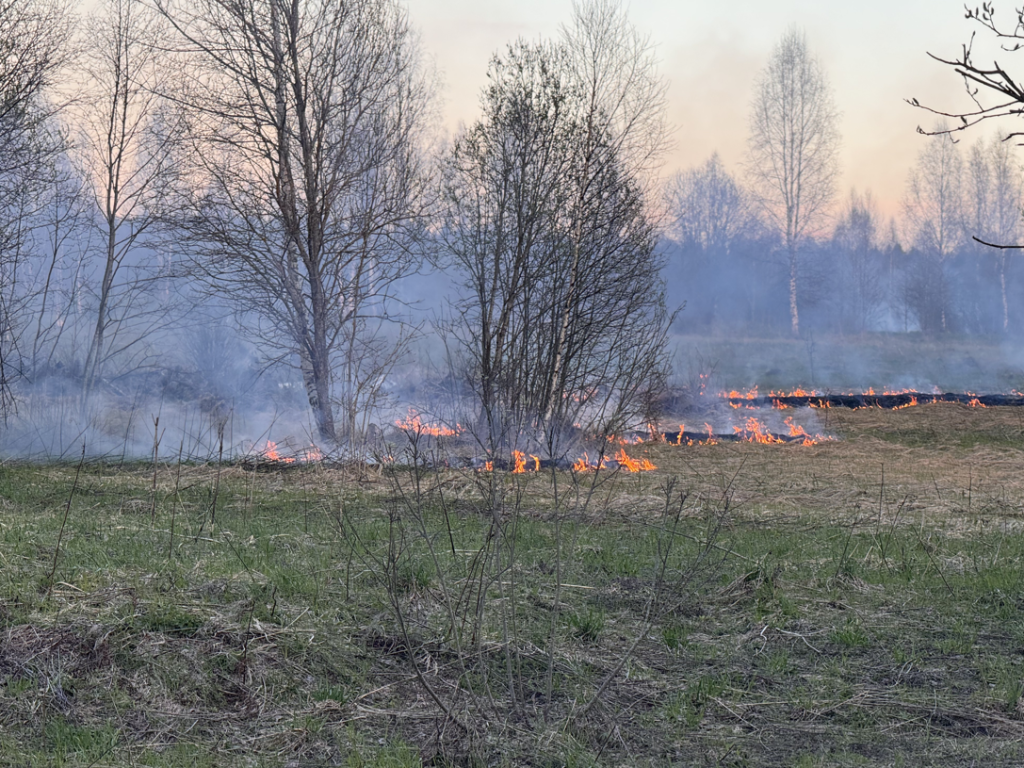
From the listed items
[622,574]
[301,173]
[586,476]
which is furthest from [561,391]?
[622,574]

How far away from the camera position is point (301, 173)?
1466 centimetres

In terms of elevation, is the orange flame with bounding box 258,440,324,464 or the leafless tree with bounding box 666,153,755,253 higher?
the leafless tree with bounding box 666,153,755,253

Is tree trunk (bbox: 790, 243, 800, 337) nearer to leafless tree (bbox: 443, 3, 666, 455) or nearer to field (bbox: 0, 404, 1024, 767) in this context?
leafless tree (bbox: 443, 3, 666, 455)

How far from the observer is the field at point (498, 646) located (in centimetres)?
348

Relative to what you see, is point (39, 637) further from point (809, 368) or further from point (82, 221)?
point (809, 368)

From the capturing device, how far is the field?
11.4 feet

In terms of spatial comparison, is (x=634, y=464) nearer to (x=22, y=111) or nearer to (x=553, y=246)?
(x=553, y=246)

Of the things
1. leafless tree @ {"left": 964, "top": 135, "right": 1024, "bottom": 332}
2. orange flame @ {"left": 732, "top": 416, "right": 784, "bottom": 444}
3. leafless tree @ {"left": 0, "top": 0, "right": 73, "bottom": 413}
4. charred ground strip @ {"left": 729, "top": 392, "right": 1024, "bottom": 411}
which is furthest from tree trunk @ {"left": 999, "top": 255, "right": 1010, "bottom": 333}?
leafless tree @ {"left": 0, "top": 0, "right": 73, "bottom": 413}

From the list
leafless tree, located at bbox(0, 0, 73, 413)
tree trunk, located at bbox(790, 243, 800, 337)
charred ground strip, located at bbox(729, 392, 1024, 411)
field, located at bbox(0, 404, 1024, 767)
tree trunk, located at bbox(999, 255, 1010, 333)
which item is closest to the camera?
field, located at bbox(0, 404, 1024, 767)

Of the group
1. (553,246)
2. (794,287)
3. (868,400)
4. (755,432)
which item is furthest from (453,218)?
(794,287)

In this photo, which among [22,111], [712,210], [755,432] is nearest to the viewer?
[22,111]

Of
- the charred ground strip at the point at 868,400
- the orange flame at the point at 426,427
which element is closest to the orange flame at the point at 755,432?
the charred ground strip at the point at 868,400

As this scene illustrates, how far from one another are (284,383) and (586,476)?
46.9ft

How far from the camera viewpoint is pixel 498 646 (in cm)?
434
